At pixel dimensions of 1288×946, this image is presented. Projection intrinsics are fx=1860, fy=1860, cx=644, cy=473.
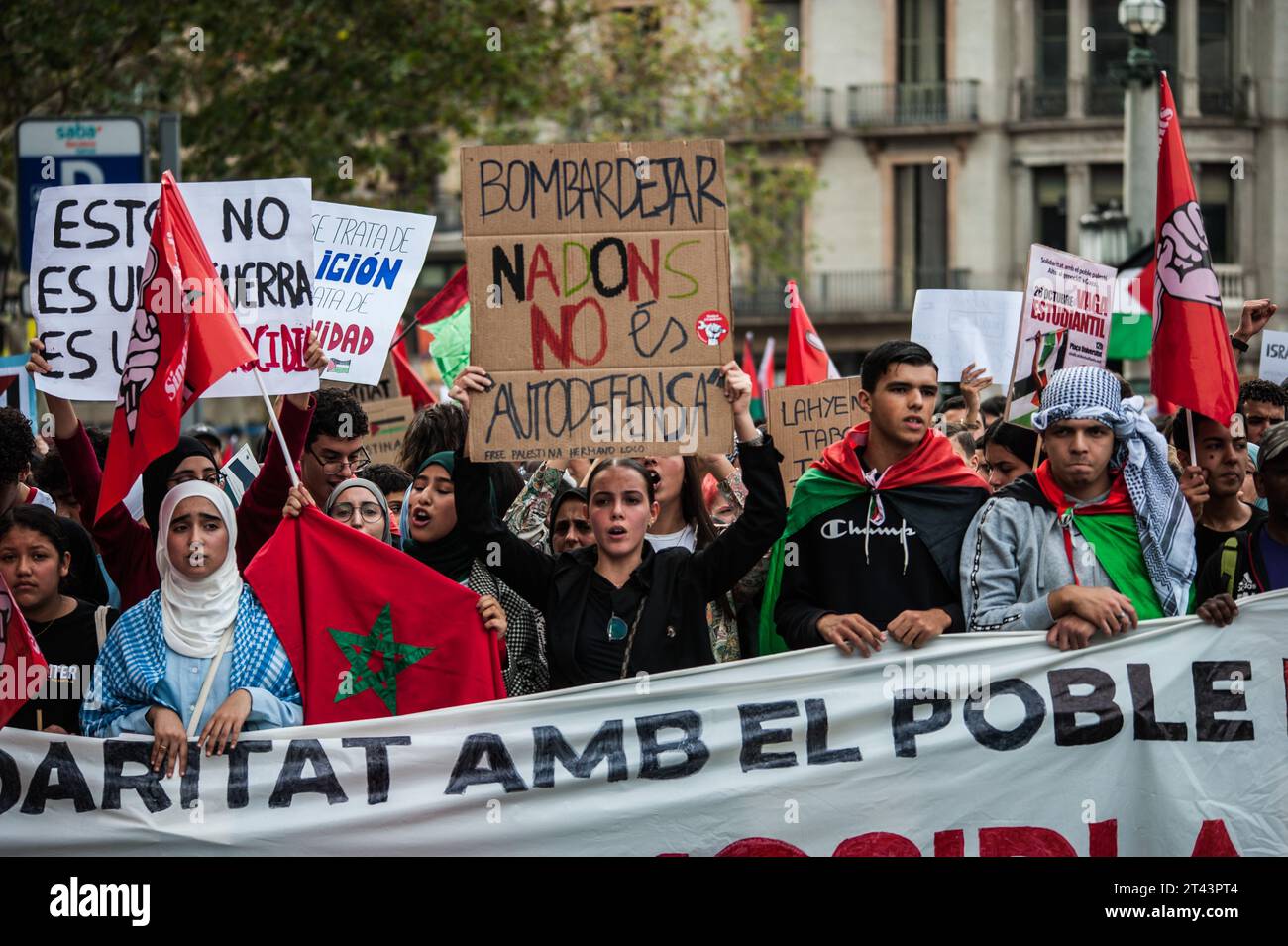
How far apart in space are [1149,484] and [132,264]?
3.62 m

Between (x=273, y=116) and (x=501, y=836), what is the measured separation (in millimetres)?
13562

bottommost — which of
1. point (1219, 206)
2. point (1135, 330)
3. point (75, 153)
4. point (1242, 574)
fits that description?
point (1242, 574)

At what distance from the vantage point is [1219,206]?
33469 mm

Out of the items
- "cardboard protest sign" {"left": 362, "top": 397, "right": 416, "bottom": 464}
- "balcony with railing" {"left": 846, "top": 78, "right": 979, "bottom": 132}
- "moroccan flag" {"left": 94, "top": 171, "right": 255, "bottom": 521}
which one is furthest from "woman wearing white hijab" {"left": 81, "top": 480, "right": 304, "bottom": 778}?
"balcony with railing" {"left": 846, "top": 78, "right": 979, "bottom": 132}

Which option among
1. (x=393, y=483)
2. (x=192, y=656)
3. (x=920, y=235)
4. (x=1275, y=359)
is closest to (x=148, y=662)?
(x=192, y=656)

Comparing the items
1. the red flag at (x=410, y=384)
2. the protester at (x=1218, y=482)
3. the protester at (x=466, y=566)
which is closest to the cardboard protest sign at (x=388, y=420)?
the red flag at (x=410, y=384)

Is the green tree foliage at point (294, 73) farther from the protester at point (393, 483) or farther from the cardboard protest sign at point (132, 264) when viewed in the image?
the cardboard protest sign at point (132, 264)

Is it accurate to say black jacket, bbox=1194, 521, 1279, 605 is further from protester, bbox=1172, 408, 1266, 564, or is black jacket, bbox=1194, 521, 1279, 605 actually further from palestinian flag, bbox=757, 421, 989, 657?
palestinian flag, bbox=757, 421, 989, 657

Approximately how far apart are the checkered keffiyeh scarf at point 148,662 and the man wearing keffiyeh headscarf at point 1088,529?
2043 mm

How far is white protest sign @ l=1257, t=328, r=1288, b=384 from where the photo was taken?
8.90m

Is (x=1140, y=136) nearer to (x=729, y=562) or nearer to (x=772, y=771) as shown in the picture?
(x=729, y=562)

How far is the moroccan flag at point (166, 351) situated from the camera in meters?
5.63

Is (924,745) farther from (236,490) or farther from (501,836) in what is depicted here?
(236,490)
